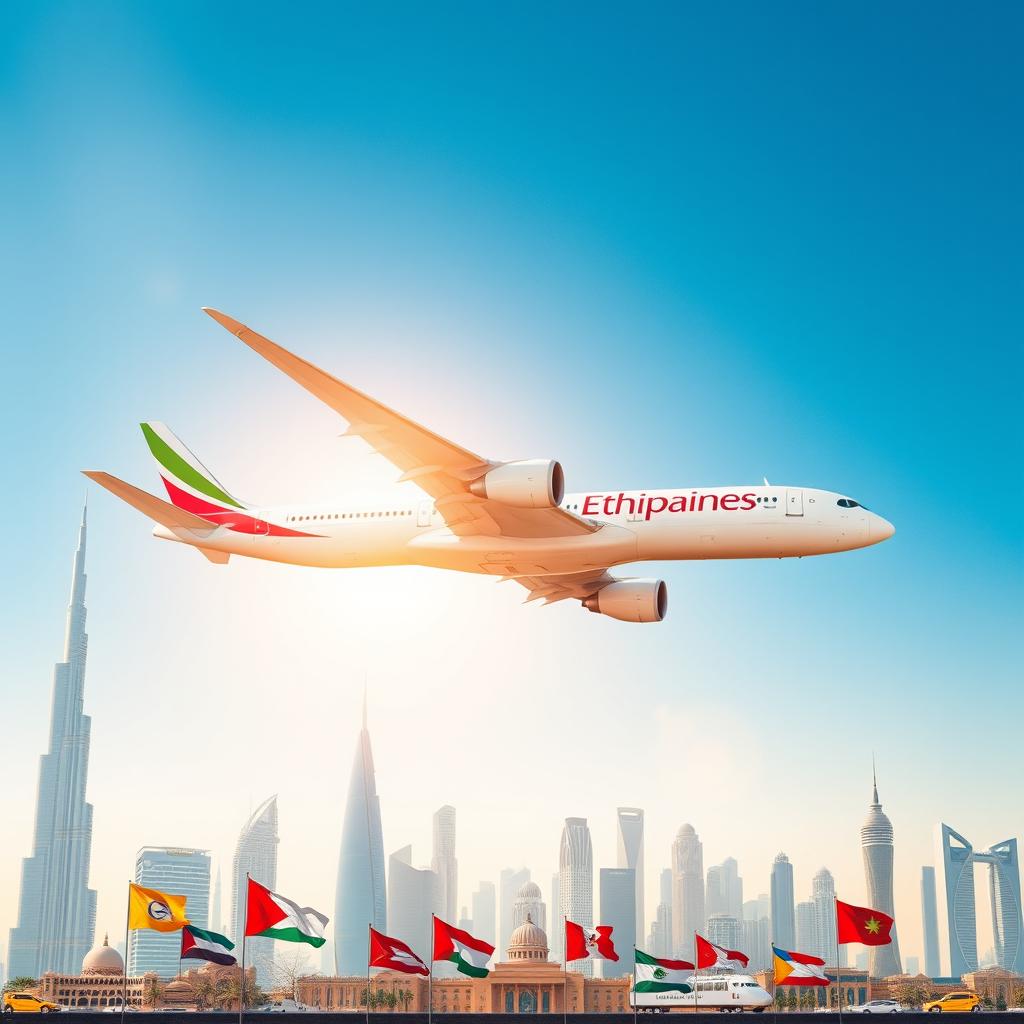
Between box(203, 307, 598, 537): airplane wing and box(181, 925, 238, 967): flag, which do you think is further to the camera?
box(181, 925, 238, 967): flag

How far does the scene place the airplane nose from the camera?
50.7m

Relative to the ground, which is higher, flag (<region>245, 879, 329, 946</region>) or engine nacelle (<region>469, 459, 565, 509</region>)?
engine nacelle (<region>469, 459, 565, 509</region>)

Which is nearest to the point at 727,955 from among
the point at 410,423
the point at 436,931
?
the point at 436,931

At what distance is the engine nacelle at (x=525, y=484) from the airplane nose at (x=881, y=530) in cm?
1277

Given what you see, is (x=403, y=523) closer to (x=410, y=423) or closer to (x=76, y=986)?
(x=410, y=423)

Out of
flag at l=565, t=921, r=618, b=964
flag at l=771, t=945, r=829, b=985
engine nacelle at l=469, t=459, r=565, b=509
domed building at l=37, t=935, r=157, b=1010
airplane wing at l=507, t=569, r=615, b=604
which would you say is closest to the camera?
engine nacelle at l=469, t=459, r=565, b=509

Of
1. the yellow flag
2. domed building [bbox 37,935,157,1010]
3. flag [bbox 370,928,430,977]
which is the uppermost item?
the yellow flag

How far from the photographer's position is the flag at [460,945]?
186ft

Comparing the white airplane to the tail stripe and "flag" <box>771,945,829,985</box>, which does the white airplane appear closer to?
the tail stripe

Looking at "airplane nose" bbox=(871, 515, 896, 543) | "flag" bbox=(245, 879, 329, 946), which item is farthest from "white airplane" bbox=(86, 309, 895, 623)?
"flag" bbox=(245, 879, 329, 946)

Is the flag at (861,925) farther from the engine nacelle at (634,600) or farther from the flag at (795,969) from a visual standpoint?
the engine nacelle at (634,600)

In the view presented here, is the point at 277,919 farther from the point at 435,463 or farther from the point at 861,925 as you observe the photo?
the point at 861,925

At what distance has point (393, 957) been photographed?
54.1 metres

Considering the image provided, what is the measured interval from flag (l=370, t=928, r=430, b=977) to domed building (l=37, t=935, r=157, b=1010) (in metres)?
130
